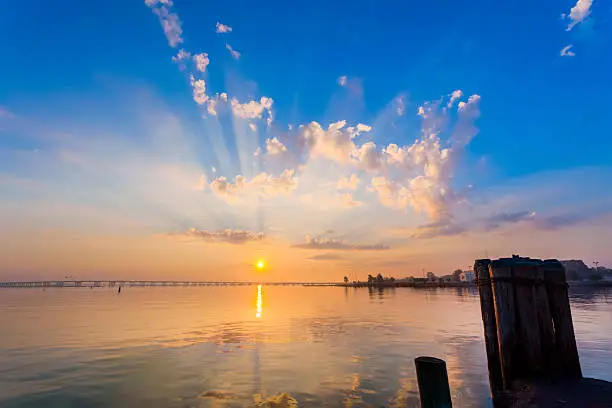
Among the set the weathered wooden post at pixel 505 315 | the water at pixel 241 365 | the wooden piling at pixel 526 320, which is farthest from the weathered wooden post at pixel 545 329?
the water at pixel 241 365

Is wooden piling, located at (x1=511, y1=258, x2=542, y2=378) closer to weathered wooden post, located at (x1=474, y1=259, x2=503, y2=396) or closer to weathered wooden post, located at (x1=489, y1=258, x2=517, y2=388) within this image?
weathered wooden post, located at (x1=489, y1=258, x2=517, y2=388)

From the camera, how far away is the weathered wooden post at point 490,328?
348 inches

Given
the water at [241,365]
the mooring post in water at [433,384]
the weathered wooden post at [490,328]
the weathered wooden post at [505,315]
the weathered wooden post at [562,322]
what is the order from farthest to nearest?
the water at [241,365]
the weathered wooden post at [490,328]
the weathered wooden post at [505,315]
the weathered wooden post at [562,322]
the mooring post in water at [433,384]

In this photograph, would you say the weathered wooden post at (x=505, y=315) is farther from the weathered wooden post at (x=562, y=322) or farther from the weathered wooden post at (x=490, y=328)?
the weathered wooden post at (x=562, y=322)

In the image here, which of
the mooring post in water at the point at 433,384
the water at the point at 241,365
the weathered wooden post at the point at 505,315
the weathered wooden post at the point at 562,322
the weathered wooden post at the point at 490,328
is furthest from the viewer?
the water at the point at 241,365

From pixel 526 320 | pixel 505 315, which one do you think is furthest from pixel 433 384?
pixel 526 320

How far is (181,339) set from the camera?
2319 centimetres

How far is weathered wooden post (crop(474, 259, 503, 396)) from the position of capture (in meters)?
8.85

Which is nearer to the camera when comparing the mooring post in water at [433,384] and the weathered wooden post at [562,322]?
the mooring post in water at [433,384]

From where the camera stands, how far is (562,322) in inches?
323

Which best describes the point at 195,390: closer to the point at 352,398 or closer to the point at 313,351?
the point at 352,398

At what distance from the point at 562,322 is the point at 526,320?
0.94 metres

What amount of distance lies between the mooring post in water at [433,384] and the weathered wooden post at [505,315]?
10.8 ft

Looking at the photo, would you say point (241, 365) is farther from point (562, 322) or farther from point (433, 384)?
point (562, 322)
